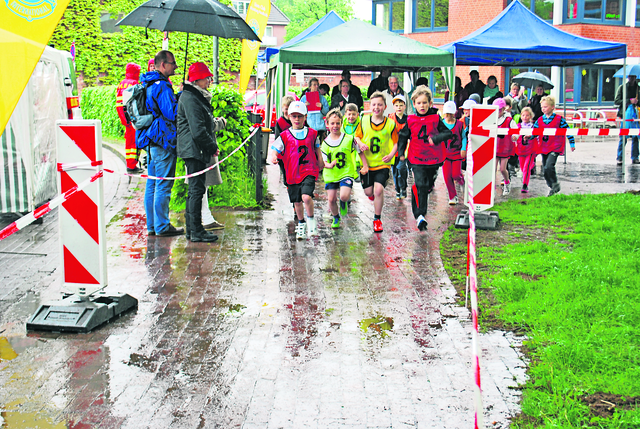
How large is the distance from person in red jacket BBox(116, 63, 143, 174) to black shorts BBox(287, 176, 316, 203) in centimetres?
499

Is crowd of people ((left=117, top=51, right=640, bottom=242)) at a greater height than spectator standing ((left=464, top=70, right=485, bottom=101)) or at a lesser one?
lesser

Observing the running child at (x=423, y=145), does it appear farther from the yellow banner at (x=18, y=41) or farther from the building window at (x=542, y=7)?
the building window at (x=542, y=7)

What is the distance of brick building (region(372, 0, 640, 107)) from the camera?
95.5 feet

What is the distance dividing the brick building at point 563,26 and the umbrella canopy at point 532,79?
10835 mm

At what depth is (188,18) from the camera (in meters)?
7.95

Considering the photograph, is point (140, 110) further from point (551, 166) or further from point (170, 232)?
point (551, 166)

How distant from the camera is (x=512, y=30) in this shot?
15383 mm

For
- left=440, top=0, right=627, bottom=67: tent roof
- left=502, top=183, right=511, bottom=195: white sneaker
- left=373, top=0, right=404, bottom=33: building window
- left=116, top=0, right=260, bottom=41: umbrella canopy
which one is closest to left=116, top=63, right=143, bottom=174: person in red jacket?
left=116, top=0, right=260, bottom=41: umbrella canopy

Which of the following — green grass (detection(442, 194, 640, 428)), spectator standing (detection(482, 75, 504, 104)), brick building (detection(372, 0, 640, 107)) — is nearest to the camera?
green grass (detection(442, 194, 640, 428))

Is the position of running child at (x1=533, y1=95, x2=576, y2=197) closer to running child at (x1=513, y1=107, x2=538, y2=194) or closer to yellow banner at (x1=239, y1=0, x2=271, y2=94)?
running child at (x1=513, y1=107, x2=538, y2=194)

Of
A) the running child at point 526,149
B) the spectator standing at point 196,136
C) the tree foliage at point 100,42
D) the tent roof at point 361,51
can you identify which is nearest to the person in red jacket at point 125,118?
the tent roof at point 361,51

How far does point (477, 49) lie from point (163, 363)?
12.1 m

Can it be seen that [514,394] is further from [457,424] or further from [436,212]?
[436,212]

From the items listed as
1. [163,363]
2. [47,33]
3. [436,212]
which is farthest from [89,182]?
[436,212]
